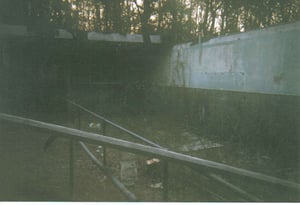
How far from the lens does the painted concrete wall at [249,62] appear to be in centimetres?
580

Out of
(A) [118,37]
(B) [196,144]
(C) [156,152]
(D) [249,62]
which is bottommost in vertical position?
(B) [196,144]

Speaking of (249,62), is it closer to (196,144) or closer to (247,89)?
(247,89)

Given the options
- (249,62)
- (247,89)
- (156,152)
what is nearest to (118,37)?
(249,62)

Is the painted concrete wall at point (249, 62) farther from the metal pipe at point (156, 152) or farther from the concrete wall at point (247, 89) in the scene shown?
the metal pipe at point (156, 152)

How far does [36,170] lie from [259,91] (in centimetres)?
493

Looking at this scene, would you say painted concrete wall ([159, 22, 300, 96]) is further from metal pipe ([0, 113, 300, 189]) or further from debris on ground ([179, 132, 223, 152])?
metal pipe ([0, 113, 300, 189])

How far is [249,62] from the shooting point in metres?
7.01

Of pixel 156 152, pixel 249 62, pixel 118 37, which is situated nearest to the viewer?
pixel 156 152

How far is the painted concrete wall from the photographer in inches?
229

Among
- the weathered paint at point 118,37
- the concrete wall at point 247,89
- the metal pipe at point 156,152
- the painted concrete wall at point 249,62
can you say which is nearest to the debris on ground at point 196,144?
the concrete wall at point 247,89

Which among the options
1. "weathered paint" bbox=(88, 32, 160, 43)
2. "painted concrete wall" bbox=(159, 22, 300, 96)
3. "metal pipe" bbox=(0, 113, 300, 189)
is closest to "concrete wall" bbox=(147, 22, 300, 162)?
"painted concrete wall" bbox=(159, 22, 300, 96)

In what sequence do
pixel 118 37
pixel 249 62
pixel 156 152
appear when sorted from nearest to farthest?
pixel 156 152, pixel 249 62, pixel 118 37

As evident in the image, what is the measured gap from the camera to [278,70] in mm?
6094

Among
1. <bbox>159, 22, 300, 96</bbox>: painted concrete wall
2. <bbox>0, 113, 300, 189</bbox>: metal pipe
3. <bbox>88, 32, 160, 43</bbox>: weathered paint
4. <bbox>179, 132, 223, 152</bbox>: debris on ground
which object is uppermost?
<bbox>88, 32, 160, 43</bbox>: weathered paint
